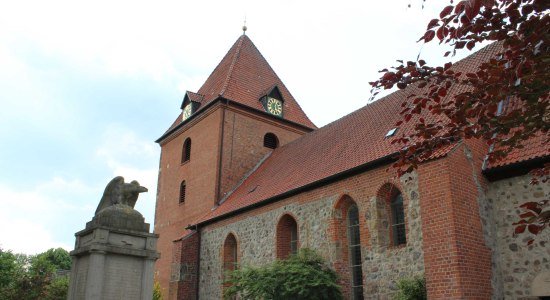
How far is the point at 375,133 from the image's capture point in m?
15.3

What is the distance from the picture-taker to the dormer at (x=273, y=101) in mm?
23938

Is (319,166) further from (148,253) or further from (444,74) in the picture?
(444,74)

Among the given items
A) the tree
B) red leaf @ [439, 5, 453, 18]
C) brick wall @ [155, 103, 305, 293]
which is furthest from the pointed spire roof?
red leaf @ [439, 5, 453, 18]

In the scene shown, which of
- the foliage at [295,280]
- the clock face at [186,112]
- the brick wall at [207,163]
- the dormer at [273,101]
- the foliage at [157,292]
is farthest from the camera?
the clock face at [186,112]

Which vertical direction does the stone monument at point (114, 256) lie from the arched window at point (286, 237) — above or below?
below

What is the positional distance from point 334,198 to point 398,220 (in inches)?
79.0

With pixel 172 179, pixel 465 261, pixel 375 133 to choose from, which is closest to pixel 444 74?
pixel 465 261

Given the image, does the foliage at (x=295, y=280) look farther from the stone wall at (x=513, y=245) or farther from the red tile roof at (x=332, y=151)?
the stone wall at (x=513, y=245)

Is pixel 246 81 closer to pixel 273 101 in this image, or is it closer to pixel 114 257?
pixel 273 101

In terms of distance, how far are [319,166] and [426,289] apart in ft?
19.9

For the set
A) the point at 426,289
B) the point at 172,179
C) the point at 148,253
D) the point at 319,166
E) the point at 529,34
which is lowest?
the point at 426,289

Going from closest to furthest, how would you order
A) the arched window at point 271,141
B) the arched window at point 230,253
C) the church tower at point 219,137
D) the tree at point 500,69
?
1. the tree at point 500,69
2. the arched window at point 230,253
3. the church tower at point 219,137
4. the arched window at point 271,141

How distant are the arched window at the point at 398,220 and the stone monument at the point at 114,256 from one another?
225 inches

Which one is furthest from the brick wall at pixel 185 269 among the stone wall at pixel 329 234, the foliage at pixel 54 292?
the foliage at pixel 54 292
